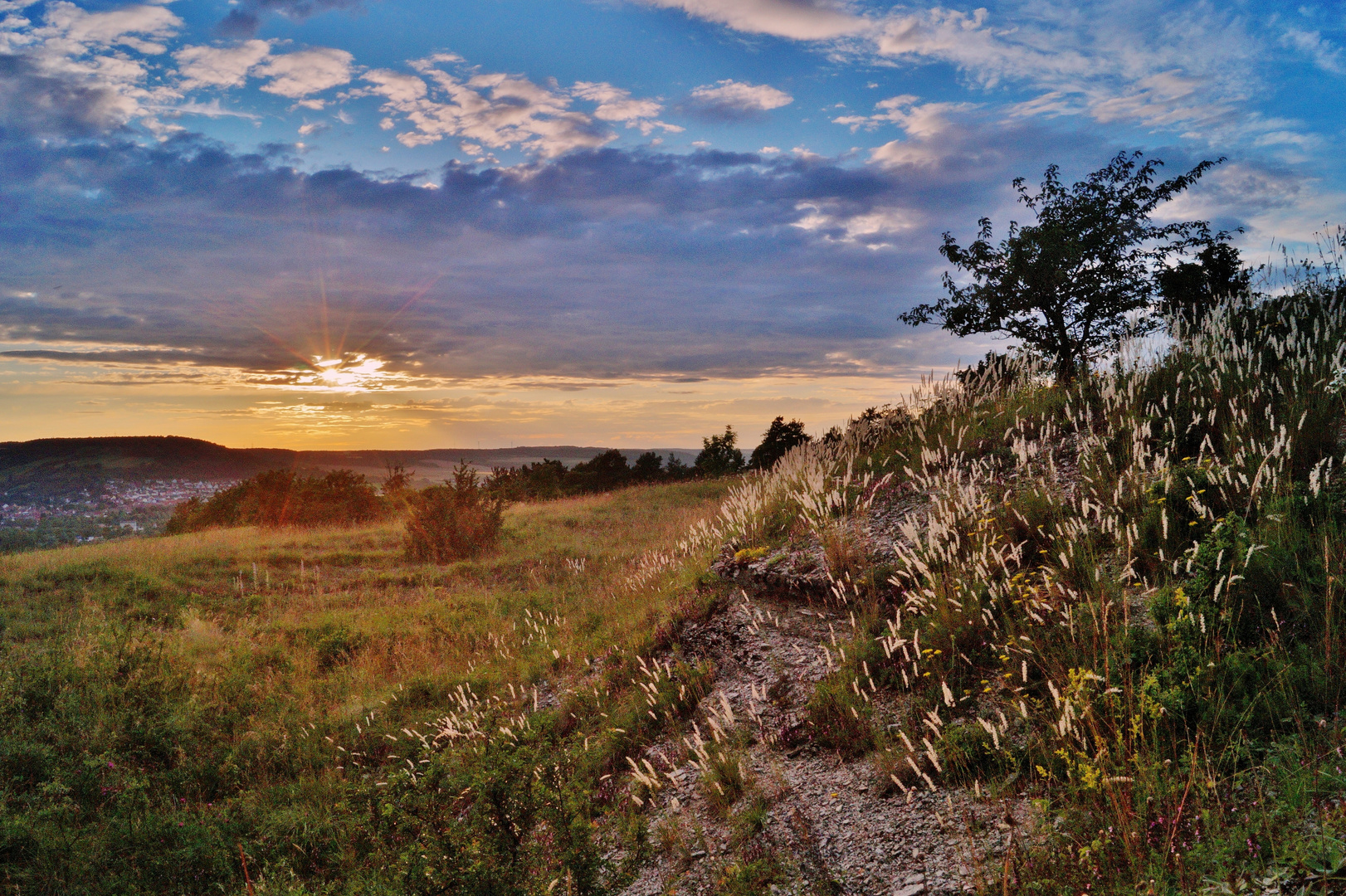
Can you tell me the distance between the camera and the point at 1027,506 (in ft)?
18.5

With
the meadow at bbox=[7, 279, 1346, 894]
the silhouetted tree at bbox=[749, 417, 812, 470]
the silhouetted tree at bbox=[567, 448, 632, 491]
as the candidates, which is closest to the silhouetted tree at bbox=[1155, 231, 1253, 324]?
the meadow at bbox=[7, 279, 1346, 894]

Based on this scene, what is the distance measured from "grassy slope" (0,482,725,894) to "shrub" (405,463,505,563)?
1544 millimetres

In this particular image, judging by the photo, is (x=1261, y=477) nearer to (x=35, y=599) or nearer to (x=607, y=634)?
(x=607, y=634)

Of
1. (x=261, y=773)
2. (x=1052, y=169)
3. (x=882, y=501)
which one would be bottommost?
(x=261, y=773)

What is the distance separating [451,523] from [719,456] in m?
22.4

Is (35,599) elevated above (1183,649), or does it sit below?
below

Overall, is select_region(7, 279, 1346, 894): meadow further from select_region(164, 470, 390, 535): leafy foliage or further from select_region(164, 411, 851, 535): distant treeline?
select_region(164, 470, 390, 535): leafy foliage

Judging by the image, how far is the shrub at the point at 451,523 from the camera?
1738 cm

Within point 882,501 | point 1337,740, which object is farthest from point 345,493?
point 1337,740

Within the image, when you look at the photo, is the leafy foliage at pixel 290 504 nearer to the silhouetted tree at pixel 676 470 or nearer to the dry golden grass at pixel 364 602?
the dry golden grass at pixel 364 602

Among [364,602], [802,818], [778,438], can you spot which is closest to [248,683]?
[364,602]

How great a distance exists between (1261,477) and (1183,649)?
2485 mm

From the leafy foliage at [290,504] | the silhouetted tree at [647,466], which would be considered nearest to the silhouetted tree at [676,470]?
the silhouetted tree at [647,466]

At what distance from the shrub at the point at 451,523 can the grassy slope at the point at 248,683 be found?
1544 millimetres
